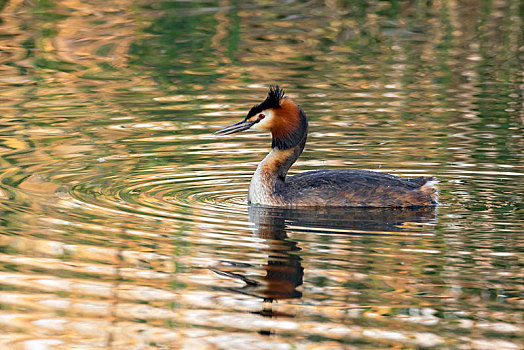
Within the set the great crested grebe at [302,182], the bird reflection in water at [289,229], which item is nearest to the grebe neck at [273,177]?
the great crested grebe at [302,182]

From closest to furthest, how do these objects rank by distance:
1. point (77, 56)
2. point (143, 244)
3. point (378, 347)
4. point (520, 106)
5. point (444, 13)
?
point (378, 347) < point (143, 244) < point (520, 106) < point (77, 56) < point (444, 13)

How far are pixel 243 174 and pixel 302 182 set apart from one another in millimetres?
1287

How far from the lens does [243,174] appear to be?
10859mm

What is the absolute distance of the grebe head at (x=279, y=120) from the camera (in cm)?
989

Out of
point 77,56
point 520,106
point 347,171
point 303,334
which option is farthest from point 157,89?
point 303,334

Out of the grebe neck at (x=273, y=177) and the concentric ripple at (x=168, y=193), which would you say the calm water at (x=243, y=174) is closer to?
the concentric ripple at (x=168, y=193)

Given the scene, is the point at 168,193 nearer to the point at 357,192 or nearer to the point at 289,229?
the point at 289,229

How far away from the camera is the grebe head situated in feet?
32.4

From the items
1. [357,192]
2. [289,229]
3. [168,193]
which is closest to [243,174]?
[168,193]

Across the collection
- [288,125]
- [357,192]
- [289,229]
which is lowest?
[289,229]

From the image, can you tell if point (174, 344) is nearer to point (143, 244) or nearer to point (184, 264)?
point (184, 264)

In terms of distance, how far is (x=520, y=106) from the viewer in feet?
45.7

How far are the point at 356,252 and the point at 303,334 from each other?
183 centimetres

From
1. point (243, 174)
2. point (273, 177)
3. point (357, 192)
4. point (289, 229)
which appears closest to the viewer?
point (289, 229)
